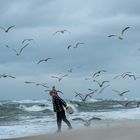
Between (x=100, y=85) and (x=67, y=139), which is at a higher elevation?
(x=100, y=85)

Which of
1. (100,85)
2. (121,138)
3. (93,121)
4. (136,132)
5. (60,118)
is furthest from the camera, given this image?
(93,121)

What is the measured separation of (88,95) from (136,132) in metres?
6.99

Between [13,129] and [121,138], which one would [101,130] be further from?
[13,129]

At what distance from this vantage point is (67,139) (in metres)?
19.8

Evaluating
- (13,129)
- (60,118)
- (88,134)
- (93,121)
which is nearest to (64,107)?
(60,118)

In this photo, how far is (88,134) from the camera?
2070cm

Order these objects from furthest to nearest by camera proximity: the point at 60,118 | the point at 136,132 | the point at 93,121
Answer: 1. the point at 93,121
2. the point at 60,118
3. the point at 136,132

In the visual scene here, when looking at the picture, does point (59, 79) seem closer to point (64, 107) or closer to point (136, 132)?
point (64, 107)

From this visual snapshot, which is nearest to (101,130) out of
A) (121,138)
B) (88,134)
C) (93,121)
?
(88,134)

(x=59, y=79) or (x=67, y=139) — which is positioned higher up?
(x=59, y=79)

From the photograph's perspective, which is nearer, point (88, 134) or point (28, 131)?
point (88, 134)

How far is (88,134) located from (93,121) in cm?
884

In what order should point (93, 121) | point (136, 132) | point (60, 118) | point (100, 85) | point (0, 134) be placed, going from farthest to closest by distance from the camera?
1. point (93, 121)
2. point (100, 85)
3. point (0, 134)
4. point (60, 118)
5. point (136, 132)

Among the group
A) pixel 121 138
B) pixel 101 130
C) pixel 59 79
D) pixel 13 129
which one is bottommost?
pixel 121 138
